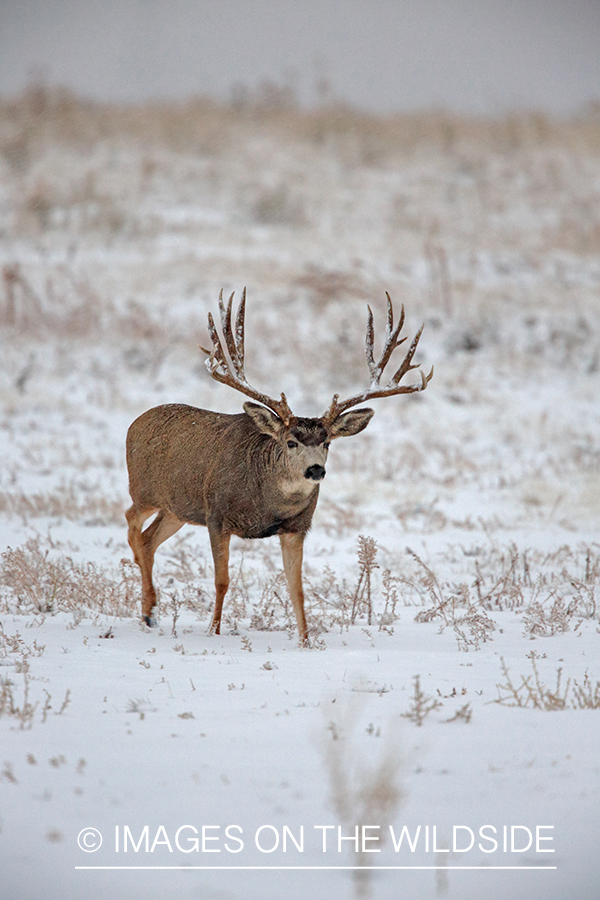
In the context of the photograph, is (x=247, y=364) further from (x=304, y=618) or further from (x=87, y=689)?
(x=87, y=689)

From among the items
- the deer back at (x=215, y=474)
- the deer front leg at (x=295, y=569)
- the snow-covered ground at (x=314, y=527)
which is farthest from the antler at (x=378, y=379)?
the snow-covered ground at (x=314, y=527)

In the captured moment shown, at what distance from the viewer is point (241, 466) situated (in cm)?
748

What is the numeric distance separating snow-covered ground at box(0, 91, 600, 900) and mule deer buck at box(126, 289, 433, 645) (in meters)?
0.49

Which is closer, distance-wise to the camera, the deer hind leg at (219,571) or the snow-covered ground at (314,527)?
the snow-covered ground at (314,527)

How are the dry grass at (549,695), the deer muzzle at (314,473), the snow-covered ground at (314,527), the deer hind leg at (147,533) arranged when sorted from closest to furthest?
1. the snow-covered ground at (314,527)
2. the dry grass at (549,695)
3. the deer muzzle at (314,473)
4. the deer hind leg at (147,533)

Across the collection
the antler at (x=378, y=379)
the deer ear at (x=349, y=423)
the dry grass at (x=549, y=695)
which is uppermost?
the antler at (x=378, y=379)

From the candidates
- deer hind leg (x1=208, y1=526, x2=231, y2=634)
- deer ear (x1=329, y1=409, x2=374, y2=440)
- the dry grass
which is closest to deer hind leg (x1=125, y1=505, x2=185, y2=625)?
deer hind leg (x1=208, y1=526, x2=231, y2=634)

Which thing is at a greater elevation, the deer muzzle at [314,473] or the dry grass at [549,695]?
the deer muzzle at [314,473]

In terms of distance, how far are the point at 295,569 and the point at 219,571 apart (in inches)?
20.5

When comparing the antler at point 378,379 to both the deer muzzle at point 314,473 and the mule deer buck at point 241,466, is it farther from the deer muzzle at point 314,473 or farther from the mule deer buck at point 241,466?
the deer muzzle at point 314,473

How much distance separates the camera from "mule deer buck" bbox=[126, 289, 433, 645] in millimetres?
7160

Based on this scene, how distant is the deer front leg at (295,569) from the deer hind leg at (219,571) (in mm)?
402

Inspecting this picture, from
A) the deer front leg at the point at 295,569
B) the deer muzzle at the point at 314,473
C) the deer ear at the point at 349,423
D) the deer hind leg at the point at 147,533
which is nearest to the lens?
the deer muzzle at the point at 314,473

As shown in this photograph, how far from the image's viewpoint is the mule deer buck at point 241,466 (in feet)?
23.5
